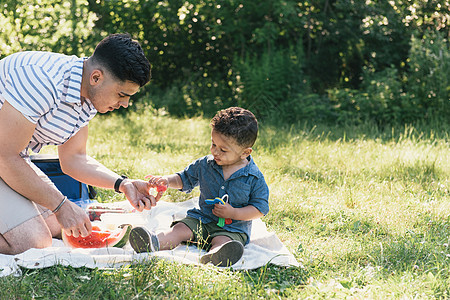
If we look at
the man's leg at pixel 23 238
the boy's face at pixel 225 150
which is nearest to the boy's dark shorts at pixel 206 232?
the boy's face at pixel 225 150

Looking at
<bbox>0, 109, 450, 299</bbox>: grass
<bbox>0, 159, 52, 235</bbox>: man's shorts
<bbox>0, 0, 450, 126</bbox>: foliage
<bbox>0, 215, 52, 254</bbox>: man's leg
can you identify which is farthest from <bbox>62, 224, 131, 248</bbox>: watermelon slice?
<bbox>0, 0, 450, 126</bbox>: foliage

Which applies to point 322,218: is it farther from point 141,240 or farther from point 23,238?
point 23,238

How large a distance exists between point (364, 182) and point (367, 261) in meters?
1.57

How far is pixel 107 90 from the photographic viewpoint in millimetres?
2844

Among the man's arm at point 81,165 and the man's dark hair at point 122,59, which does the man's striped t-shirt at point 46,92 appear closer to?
the man's dark hair at point 122,59

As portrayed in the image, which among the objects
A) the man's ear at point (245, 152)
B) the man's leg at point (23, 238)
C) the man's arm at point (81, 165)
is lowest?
the man's leg at point (23, 238)

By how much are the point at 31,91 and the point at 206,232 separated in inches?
52.7

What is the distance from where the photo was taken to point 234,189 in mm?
3223

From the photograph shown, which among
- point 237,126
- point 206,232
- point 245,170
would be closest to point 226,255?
point 206,232

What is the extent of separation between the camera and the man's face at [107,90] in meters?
2.81

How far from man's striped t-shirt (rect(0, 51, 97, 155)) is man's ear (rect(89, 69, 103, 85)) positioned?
9cm

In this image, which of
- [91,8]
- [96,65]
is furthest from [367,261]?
[91,8]

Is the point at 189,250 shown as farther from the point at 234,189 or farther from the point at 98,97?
the point at 98,97

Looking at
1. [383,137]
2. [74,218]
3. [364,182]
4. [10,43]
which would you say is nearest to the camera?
[74,218]
